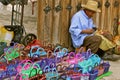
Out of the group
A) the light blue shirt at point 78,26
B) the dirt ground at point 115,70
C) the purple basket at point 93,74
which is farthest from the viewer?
the light blue shirt at point 78,26

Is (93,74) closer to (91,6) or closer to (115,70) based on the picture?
(115,70)

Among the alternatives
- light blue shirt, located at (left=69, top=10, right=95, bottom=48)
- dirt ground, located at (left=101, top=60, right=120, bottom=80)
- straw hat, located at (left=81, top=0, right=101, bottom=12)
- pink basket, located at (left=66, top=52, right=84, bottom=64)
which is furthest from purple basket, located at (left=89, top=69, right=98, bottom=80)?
straw hat, located at (left=81, top=0, right=101, bottom=12)

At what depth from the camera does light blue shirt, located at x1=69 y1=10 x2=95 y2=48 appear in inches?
285

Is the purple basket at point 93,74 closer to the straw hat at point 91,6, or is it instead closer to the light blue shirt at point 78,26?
the light blue shirt at point 78,26

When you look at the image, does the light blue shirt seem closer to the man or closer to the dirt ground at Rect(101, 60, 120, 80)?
the man

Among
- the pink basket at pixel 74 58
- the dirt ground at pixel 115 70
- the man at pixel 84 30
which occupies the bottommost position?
the dirt ground at pixel 115 70

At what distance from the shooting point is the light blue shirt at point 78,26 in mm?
7234

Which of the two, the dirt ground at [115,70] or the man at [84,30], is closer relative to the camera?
the dirt ground at [115,70]

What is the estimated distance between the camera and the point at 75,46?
7453 millimetres

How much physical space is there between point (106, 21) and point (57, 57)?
263cm

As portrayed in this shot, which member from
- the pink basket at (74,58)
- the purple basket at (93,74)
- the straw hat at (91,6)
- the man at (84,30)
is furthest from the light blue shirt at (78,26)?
the purple basket at (93,74)

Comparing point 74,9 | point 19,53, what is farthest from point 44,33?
point 19,53

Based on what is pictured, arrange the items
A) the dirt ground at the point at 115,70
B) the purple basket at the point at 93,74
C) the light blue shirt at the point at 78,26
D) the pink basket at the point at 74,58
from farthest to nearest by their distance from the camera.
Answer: the light blue shirt at the point at 78,26 → the dirt ground at the point at 115,70 → the pink basket at the point at 74,58 → the purple basket at the point at 93,74

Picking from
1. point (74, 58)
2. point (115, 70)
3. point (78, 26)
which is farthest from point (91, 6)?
point (74, 58)
